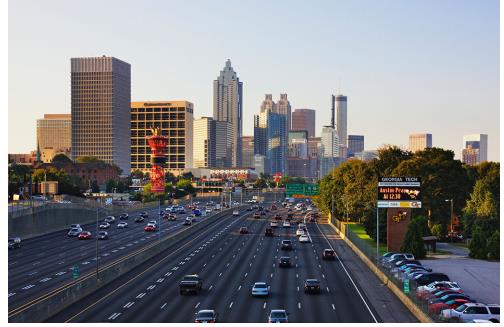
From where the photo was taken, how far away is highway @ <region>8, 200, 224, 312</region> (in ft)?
205

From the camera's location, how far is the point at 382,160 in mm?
133875

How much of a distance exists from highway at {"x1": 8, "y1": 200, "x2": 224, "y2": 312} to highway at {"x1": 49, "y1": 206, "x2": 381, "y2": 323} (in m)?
4.77

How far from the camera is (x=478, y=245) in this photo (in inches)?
3445

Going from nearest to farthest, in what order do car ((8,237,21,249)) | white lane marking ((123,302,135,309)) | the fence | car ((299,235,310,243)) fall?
1. the fence
2. white lane marking ((123,302,135,309))
3. car ((8,237,21,249))
4. car ((299,235,310,243))

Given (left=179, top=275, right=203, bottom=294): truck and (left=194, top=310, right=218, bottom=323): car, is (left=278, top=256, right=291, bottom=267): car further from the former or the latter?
(left=194, top=310, right=218, bottom=323): car

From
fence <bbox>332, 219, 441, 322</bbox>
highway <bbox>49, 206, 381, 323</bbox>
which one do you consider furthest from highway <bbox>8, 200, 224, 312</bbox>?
fence <bbox>332, 219, 441, 322</bbox>

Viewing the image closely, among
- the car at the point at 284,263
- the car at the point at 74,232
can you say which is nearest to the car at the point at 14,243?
the car at the point at 74,232

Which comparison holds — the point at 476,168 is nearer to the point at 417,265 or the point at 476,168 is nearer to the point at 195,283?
the point at 417,265

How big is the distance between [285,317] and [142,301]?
14160 millimetres

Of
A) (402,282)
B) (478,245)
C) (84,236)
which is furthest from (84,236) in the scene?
(402,282)

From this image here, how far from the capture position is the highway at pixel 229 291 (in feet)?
165

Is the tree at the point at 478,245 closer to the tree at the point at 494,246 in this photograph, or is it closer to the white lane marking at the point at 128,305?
the tree at the point at 494,246
